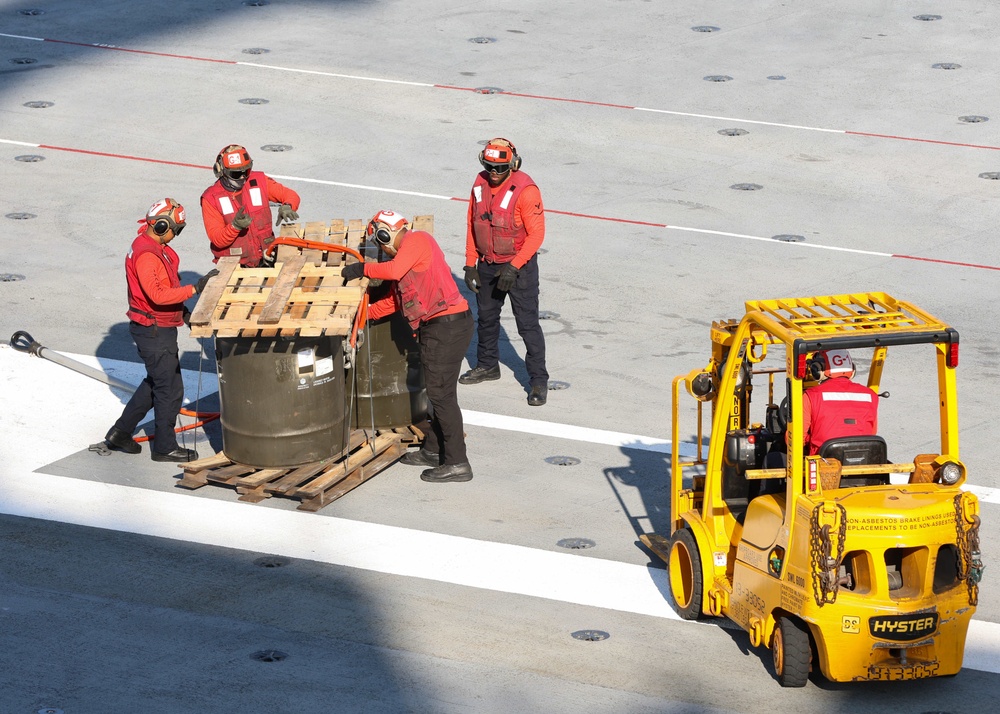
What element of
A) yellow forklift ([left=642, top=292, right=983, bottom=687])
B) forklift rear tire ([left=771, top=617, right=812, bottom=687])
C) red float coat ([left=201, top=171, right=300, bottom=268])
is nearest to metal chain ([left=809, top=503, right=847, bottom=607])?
yellow forklift ([left=642, top=292, right=983, bottom=687])

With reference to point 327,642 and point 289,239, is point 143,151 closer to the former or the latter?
point 289,239

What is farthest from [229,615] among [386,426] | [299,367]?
[386,426]

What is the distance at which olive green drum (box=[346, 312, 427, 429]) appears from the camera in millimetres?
10719

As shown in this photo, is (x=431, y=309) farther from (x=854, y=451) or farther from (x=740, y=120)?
(x=740, y=120)

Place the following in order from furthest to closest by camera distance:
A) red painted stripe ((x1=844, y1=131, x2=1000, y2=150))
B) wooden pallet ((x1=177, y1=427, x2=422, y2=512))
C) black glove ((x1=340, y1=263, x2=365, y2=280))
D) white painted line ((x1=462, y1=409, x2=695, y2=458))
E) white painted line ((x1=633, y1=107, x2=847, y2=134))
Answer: white painted line ((x1=633, y1=107, x2=847, y2=134))
red painted stripe ((x1=844, y1=131, x2=1000, y2=150))
white painted line ((x1=462, y1=409, x2=695, y2=458))
black glove ((x1=340, y1=263, x2=365, y2=280))
wooden pallet ((x1=177, y1=427, x2=422, y2=512))

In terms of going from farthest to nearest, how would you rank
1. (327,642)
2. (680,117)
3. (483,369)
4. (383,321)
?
(680,117)
(483,369)
(383,321)
(327,642)

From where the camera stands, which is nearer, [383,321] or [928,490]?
[928,490]

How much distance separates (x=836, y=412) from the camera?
7.69 meters

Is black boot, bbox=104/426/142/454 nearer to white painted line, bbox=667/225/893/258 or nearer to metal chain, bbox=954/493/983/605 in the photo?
metal chain, bbox=954/493/983/605

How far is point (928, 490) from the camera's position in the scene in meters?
7.39

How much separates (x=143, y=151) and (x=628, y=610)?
11.5 meters

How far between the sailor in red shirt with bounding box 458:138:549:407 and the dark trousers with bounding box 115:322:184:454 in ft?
8.42

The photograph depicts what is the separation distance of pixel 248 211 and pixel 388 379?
6.24 ft

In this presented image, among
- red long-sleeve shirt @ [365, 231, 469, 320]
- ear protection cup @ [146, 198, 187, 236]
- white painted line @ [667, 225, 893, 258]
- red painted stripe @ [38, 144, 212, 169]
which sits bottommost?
white painted line @ [667, 225, 893, 258]
